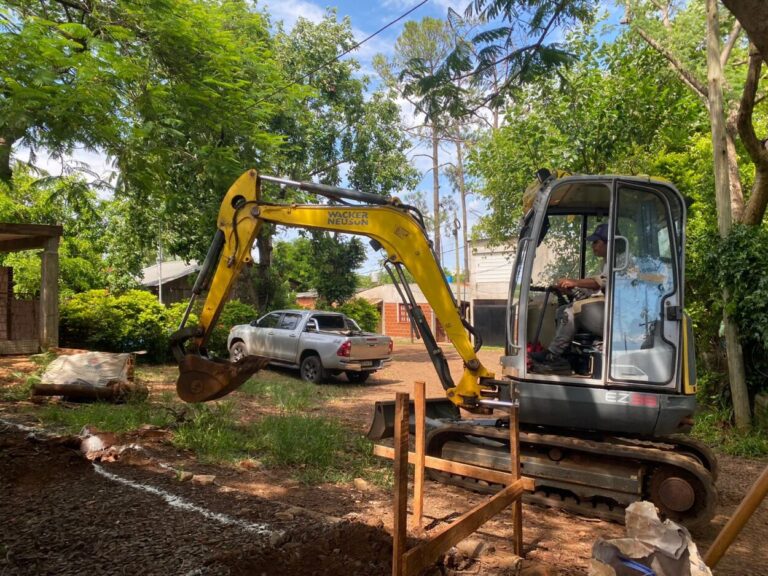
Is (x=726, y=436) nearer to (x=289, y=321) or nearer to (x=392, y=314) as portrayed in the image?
(x=289, y=321)

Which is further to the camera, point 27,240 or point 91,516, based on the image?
point 27,240

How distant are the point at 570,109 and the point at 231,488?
1048cm

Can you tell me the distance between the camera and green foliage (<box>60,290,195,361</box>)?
14.4 meters

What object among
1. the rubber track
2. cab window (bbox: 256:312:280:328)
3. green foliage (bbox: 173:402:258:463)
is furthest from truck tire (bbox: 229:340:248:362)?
the rubber track

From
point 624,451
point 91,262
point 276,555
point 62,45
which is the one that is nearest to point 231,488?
point 276,555

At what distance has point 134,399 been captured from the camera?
8.89 meters

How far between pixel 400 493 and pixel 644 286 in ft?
11.6

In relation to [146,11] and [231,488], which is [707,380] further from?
[146,11]

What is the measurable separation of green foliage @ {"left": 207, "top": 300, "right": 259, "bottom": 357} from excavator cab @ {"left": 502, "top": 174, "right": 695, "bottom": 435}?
1214cm

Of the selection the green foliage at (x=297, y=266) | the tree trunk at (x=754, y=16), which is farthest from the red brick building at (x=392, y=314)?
the tree trunk at (x=754, y=16)

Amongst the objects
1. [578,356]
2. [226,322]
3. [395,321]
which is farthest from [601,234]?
[395,321]

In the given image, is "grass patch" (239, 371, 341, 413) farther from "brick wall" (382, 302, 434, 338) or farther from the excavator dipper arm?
"brick wall" (382, 302, 434, 338)

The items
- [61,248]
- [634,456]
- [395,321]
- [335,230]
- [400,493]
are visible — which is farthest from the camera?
[395,321]

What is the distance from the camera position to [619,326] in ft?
17.1
